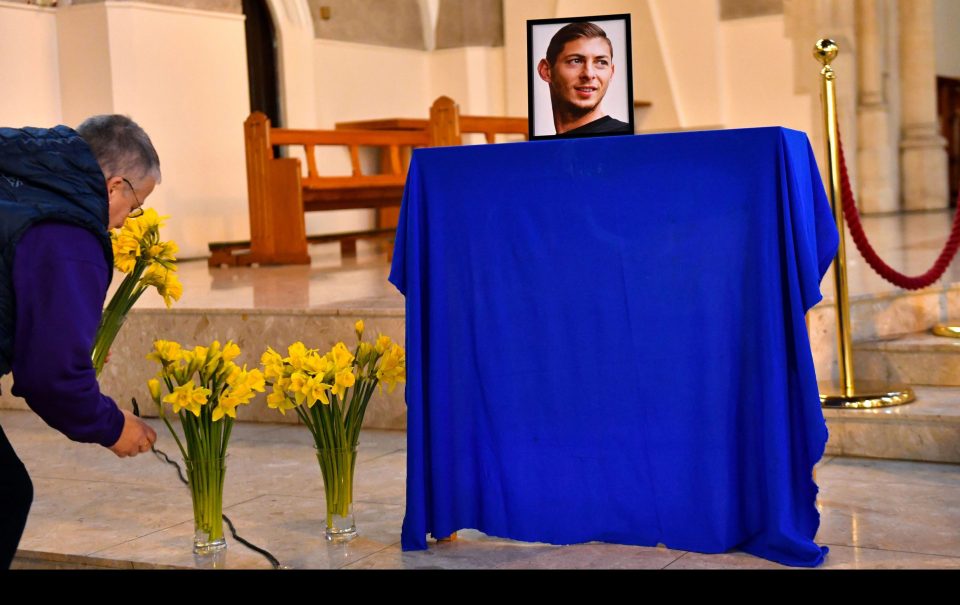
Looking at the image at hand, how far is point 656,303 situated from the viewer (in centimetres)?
290

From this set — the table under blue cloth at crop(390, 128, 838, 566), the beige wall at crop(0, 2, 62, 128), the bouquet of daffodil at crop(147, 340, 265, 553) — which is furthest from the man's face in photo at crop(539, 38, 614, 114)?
the beige wall at crop(0, 2, 62, 128)

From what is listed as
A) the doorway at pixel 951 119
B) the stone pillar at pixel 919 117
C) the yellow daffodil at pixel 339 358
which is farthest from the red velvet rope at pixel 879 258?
the doorway at pixel 951 119

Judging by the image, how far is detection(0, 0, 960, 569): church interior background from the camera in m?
3.27

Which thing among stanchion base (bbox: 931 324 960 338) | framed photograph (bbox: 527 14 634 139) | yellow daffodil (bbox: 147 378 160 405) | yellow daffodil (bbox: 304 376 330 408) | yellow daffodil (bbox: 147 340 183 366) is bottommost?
stanchion base (bbox: 931 324 960 338)

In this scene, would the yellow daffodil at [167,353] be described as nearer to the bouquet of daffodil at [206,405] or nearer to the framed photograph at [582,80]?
the bouquet of daffodil at [206,405]

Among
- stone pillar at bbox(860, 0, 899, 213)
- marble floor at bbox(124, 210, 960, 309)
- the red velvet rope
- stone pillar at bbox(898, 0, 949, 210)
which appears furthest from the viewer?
stone pillar at bbox(898, 0, 949, 210)

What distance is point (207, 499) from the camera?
9.95 feet

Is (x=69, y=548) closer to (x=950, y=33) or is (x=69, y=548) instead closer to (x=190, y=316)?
(x=190, y=316)

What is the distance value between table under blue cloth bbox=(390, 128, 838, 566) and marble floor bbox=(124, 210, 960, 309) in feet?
6.41

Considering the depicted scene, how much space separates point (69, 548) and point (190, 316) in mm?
2168

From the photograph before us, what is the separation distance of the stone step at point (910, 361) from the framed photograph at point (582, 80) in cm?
192

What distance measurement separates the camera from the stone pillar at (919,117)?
525 inches

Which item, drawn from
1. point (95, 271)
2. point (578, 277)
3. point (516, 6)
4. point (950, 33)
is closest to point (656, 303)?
point (578, 277)

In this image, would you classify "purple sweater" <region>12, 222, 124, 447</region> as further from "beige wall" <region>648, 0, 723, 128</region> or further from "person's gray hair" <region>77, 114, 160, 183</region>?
"beige wall" <region>648, 0, 723, 128</region>
